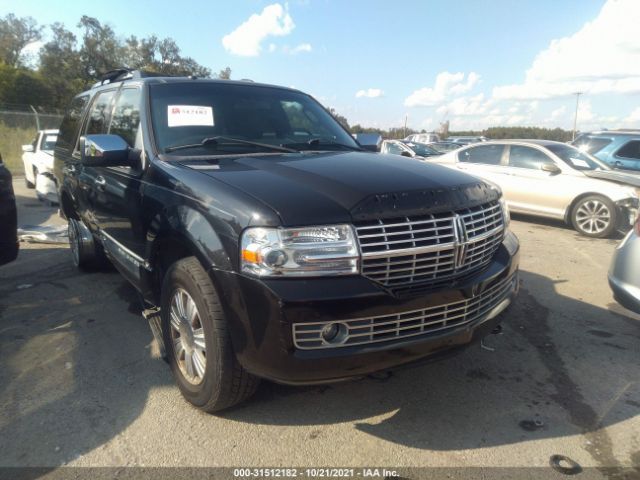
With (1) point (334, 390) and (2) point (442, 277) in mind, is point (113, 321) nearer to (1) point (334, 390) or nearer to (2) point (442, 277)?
(1) point (334, 390)

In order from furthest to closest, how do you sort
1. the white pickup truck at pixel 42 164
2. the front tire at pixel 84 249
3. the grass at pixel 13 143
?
1. the grass at pixel 13 143
2. the white pickup truck at pixel 42 164
3. the front tire at pixel 84 249

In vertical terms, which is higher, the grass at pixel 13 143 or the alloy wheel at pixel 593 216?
the grass at pixel 13 143

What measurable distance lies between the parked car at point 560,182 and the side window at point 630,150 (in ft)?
5.88

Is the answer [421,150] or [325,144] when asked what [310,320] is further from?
[421,150]

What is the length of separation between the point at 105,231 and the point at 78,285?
50.9 inches

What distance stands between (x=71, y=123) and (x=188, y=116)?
2829mm

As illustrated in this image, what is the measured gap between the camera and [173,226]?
275 cm

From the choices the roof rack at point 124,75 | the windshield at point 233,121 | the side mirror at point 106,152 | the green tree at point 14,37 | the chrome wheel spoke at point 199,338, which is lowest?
the chrome wheel spoke at point 199,338

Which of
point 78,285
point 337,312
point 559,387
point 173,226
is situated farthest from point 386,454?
point 78,285

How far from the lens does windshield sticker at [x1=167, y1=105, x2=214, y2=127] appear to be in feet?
11.0

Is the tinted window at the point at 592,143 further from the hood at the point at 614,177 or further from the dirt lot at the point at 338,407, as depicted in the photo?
the dirt lot at the point at 338,407

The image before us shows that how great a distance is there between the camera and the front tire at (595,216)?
26.1 feet

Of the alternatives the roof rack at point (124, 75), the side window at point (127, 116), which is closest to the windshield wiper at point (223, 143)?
the side window at point (127, 116)

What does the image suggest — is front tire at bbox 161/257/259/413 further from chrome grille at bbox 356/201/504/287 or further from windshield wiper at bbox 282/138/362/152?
windshield wiper at bbox 282/138/362/152
